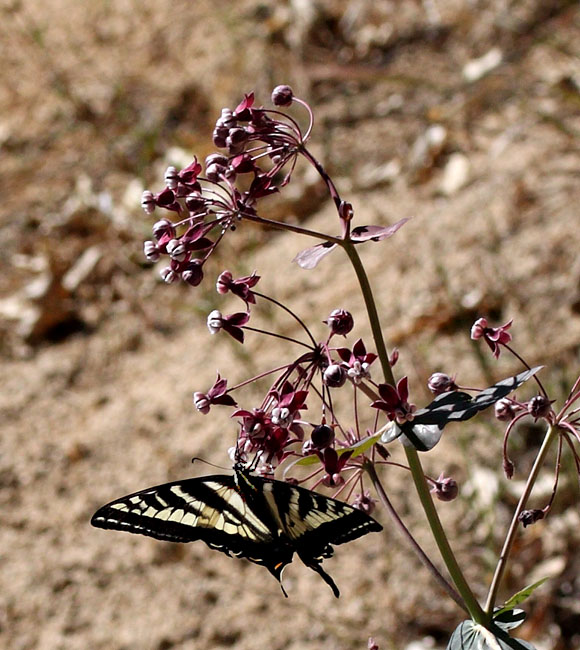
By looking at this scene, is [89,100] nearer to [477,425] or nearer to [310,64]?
[310,64]

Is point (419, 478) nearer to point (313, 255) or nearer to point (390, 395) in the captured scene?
point (390, 395)

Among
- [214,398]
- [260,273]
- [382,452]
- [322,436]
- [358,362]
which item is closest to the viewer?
[322,436]

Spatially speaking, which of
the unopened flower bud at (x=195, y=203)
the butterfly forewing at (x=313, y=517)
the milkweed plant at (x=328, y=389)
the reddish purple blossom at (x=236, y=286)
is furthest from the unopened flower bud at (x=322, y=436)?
the unopened flower bud at (x=195, y=203)

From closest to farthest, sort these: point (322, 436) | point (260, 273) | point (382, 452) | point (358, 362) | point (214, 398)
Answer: point (322, 436) → point (358, 362) → point (214, 398) → point (382, 452) → point (260, 273)


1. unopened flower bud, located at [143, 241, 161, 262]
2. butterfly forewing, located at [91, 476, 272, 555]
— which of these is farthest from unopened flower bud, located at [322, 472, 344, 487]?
unopened flower bud, located at [143, 241, 161, 262]

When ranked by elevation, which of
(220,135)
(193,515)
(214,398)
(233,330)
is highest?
(220,135)

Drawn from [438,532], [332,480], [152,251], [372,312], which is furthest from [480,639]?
[152,251]
